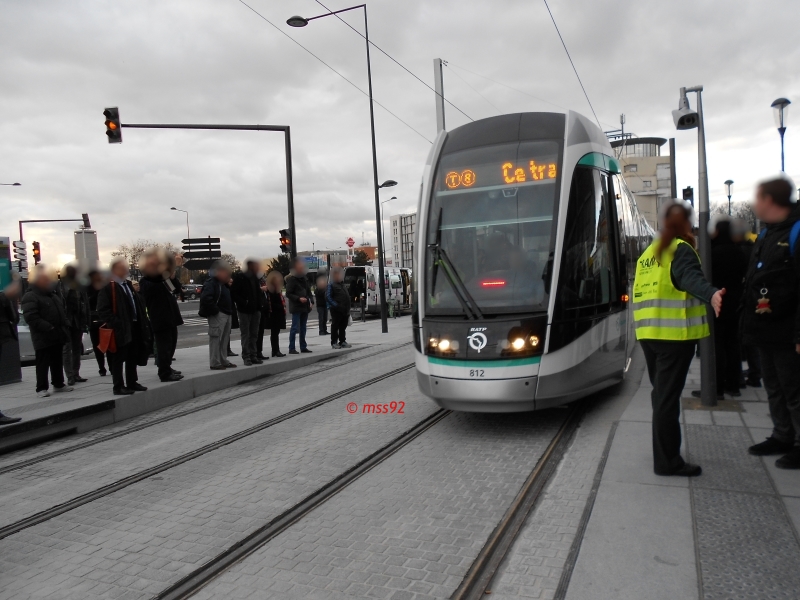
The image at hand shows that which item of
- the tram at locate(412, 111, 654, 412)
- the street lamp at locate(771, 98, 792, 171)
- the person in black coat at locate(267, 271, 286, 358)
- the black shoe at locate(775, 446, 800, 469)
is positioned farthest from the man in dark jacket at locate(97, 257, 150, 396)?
the street lamp at locate(771, 98, 792, 171)

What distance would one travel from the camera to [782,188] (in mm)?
4234

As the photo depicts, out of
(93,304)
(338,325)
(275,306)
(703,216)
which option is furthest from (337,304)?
(703,216)

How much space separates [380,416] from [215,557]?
3459 mm

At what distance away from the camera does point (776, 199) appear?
14.0 feet

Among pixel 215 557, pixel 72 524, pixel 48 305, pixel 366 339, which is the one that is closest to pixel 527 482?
pixel 215 557

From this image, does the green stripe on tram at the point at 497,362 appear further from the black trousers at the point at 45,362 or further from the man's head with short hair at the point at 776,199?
the black trousers at the point at 45,362

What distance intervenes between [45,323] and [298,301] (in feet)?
17.5

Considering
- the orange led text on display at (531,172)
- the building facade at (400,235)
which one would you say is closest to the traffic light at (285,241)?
the orange led text on display at (531,172)

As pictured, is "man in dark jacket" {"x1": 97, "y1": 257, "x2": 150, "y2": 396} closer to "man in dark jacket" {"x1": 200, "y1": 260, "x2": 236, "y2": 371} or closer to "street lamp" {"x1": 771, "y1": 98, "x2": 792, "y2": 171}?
"man in dark jacket" {"x1": 200, "y1": 260, "x2": 236, "y2": 371}

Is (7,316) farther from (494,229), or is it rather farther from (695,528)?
(695,528)

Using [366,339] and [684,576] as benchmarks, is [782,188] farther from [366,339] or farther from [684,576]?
[366,339]

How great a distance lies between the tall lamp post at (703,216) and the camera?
6113mm

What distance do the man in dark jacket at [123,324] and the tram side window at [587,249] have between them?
5462mm

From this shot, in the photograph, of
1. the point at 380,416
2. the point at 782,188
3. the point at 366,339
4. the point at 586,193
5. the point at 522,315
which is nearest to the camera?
the point at 782,188
